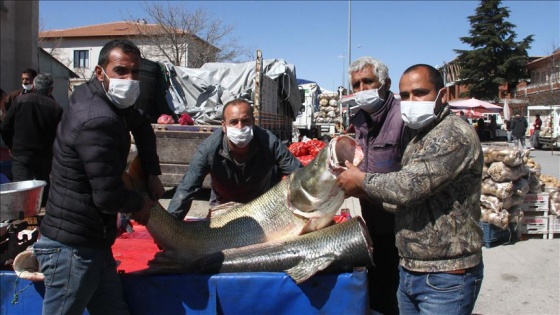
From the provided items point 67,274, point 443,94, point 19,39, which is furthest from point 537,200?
point 19,39

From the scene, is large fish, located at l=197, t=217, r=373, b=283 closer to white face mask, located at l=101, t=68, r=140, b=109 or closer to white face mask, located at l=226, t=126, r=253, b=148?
white face mask, located at l=226, t=126, r=253, b=148

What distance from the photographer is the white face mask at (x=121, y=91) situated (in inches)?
98.1

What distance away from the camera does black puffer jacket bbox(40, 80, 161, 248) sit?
2320 mm

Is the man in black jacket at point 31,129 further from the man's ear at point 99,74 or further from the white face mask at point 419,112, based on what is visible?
the white face mask at point 419,112

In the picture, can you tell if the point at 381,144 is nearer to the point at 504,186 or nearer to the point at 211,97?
the point at 504,186

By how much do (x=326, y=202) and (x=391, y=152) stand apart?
0.58 m

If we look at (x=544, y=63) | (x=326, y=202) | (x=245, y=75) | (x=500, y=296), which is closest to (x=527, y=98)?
(x=544, y=63)

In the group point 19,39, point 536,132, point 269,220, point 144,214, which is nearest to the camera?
point 144,214

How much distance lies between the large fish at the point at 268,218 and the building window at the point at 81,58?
193 ft

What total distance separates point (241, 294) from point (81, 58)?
60.3 metres

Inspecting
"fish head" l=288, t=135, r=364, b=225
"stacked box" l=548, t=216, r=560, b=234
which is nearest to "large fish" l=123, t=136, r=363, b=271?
"fish head" l=288, t=135, r=364, b=225

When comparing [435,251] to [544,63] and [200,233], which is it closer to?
[200,233]

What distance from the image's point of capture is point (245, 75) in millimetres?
11359

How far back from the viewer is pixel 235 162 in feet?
12.8
